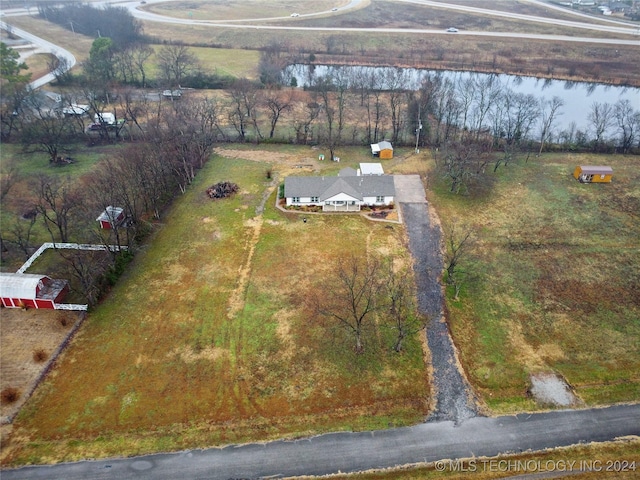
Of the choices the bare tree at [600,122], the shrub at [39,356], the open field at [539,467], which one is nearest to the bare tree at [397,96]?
the bare tree at [600,122]

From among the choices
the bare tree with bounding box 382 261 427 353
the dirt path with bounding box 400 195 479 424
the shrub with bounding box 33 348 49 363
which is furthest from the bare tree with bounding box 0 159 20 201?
the dirt path with bounding box 400 195 479 424

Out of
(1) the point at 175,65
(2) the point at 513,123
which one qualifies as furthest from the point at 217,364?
(1) the point at 175,65

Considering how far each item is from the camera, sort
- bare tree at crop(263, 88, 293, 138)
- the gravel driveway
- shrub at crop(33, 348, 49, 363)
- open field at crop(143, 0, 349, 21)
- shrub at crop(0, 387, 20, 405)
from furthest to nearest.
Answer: open field at crop(143, 0, 349, 21), bare tree at crop(263, 88, 293, 138), shrub at crop(33, 348, 49, 363), shrub at crop(0, 387, 20, 405), the gravel driveway

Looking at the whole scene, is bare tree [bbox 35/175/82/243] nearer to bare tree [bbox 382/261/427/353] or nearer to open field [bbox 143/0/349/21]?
bare tree [bbox 382/261/427/353]

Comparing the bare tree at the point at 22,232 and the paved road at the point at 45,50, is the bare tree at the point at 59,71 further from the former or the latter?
the bare tree at the point at 22,232

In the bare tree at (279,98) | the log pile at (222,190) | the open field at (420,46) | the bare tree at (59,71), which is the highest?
the open field at (420,46)

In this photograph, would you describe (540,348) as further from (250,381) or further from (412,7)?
(412,7)

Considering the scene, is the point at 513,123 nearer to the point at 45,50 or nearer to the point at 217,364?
the point at 217,364
